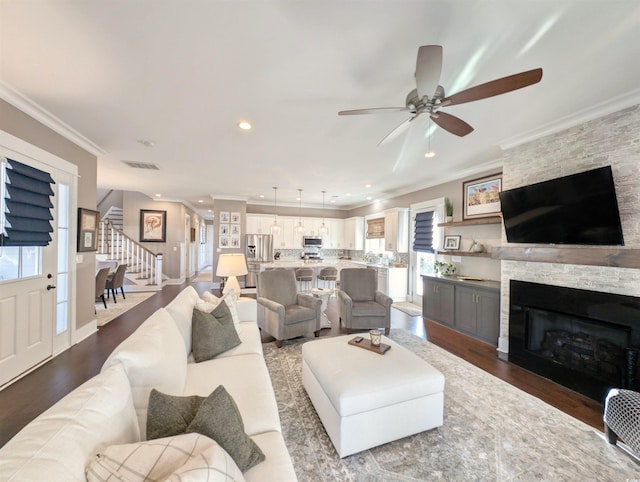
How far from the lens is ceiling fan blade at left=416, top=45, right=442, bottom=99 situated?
4.71 feet

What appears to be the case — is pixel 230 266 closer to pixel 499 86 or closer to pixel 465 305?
pixel 499 86

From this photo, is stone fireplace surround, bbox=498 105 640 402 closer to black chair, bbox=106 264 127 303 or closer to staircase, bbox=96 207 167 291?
black chair, bbox=106 264 127 303

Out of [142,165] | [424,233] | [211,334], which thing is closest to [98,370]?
[211,334]

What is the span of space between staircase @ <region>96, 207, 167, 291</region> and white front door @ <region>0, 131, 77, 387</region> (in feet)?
14.3

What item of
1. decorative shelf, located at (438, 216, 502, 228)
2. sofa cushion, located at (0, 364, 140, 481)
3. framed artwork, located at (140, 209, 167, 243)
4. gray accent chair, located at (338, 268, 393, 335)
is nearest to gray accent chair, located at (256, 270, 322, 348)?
gray accent chair, located at (338, 268, 393, 335)

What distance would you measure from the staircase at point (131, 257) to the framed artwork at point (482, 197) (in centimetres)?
796

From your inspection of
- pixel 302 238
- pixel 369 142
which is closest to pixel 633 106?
pixel 369 142

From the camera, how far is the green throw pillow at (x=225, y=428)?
0.97m

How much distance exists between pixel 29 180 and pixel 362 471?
4069 mm

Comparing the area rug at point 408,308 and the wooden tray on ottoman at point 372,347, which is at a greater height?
the wooden tray on ottoman at point 372,347

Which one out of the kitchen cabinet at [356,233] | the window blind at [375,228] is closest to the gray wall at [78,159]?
the window blind at [375,228]

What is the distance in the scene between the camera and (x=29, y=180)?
8.71 feet

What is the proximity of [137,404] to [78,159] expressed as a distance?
12.5 feet

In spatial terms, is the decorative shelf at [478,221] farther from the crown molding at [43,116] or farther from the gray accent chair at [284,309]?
the crown molding at [43,116]
